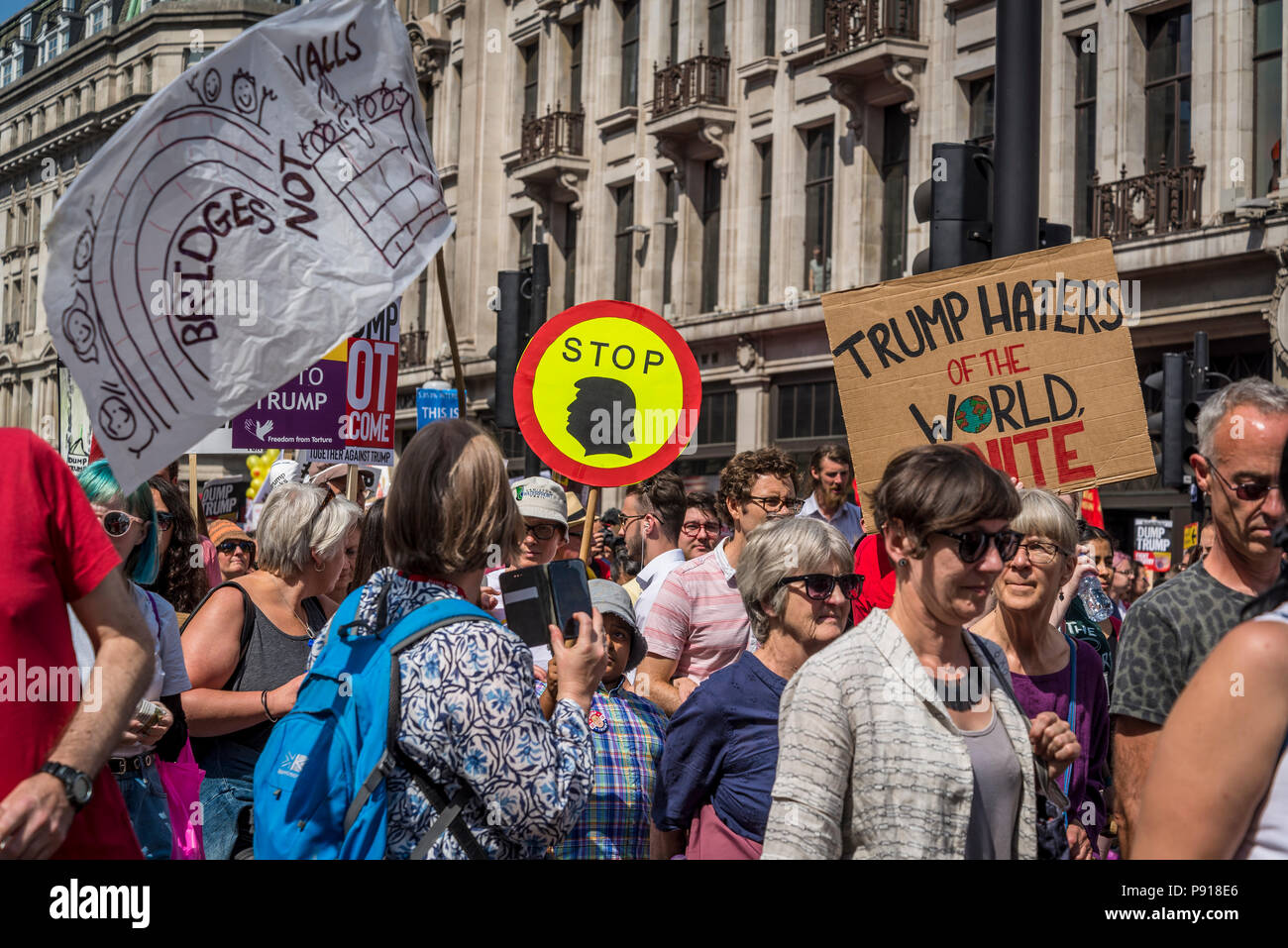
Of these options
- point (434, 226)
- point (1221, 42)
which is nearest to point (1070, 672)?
point (434, 226)

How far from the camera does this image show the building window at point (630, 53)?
2902cm

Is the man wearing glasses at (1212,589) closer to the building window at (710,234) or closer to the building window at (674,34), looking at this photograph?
the building window at (710,234)

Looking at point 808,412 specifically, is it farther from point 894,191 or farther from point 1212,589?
point 1212,589

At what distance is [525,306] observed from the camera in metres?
12.7

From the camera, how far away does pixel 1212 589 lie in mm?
3721

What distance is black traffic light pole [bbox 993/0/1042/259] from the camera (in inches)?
261

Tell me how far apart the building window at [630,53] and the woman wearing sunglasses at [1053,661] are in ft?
83.1

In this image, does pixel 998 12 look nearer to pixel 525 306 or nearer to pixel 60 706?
pixel 60 706

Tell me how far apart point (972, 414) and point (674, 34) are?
77.4 feet

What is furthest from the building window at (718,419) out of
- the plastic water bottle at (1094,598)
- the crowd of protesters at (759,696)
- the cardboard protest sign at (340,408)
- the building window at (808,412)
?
the crowd of protesters at (759,696)

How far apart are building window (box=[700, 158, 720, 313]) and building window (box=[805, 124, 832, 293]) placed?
2573 millimetres

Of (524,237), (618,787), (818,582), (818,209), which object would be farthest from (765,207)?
(618,787)

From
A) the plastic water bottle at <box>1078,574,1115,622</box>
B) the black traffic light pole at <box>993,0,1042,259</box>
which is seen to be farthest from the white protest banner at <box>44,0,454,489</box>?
the plastic water bottle at <box>1078,574,1115,622</box>

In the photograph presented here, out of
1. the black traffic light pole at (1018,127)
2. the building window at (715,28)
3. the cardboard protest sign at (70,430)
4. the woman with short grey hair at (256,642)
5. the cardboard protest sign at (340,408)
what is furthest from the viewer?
the building window at (715,28)
